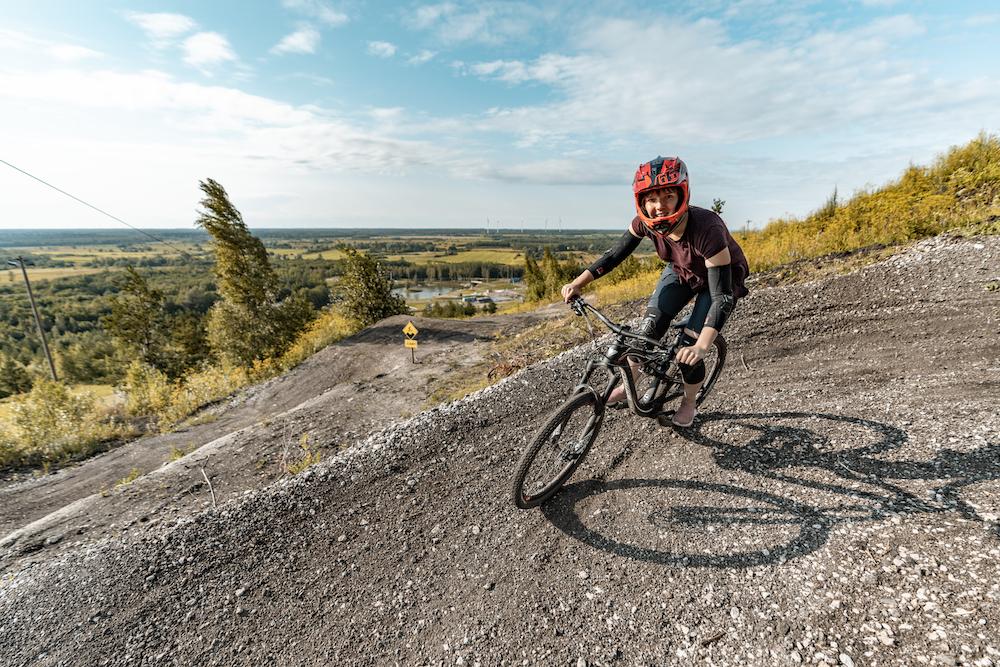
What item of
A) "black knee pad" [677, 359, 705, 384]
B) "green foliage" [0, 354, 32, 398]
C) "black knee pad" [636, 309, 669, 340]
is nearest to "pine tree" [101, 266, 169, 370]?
"black knee pad" [636, 309, 669, 340]

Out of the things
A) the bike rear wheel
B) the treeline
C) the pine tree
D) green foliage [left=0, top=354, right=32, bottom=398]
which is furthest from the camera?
green foliage [left=0, top=354, right=32, bottom=398]

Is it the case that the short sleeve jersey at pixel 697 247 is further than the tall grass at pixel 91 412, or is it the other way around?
the tall grass at pixel 91 412

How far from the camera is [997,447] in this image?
387cm

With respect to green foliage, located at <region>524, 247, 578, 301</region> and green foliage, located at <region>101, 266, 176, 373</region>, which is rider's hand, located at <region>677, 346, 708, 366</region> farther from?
green foliage, located at <region>524, 247, 578, 301</region>

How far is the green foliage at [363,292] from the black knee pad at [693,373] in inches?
891

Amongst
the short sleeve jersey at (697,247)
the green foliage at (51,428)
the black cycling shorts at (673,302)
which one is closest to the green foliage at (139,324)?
the green foliage at (51,428)

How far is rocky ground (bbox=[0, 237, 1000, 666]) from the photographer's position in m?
2.80

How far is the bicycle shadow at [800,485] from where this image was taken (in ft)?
11.1

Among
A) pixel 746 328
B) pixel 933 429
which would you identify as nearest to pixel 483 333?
pixel 746 328

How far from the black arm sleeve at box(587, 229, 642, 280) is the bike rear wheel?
1.47 metres

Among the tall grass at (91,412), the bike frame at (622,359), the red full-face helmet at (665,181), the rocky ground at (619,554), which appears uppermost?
the red full-face helmet at (665,181)

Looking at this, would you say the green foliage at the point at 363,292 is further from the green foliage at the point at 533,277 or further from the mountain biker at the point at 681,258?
the green foliage at the point at 533,277

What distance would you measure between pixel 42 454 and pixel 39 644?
13.4m

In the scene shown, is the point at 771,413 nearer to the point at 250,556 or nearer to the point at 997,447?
the point at 997,447
